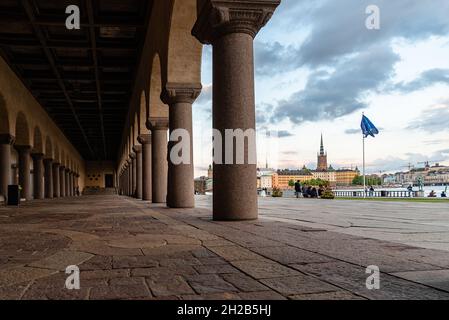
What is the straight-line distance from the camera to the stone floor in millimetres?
2475

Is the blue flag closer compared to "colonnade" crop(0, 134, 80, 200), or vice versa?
"colonnade" crop(0, 134, 80, 200)

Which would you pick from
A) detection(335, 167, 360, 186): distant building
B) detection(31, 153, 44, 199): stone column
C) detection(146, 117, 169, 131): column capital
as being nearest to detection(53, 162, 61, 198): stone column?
detection(31, 153, 44, 199): stone column

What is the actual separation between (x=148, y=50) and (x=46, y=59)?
6682mm

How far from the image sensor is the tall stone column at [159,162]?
15953 millimetres

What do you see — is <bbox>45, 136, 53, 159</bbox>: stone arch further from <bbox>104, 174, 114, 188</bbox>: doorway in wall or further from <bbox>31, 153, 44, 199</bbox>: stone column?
<bbox>104, 174, 114, 188</bbox>: doorway in wall

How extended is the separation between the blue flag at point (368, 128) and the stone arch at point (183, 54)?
71.8 ft

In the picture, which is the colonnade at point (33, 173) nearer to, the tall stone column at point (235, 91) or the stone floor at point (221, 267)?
the tall stone column at point (235, 91)

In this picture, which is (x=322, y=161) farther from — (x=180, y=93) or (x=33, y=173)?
(x=180, y=93)

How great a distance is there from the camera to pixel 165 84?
1245cm

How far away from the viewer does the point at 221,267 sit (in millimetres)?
3242

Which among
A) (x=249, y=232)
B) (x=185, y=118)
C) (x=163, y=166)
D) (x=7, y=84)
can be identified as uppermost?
(x=7, y=84)

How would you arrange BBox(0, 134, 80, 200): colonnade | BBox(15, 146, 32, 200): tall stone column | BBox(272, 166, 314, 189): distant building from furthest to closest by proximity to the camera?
BBox(272, 166, 314, 189): distant building → BBox(15, 146, 32, 200): tall stone column → BBox(0, 134, 80, 200): colonnade

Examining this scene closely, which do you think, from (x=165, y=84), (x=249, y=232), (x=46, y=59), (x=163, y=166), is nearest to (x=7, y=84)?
(x=46, y=59)
